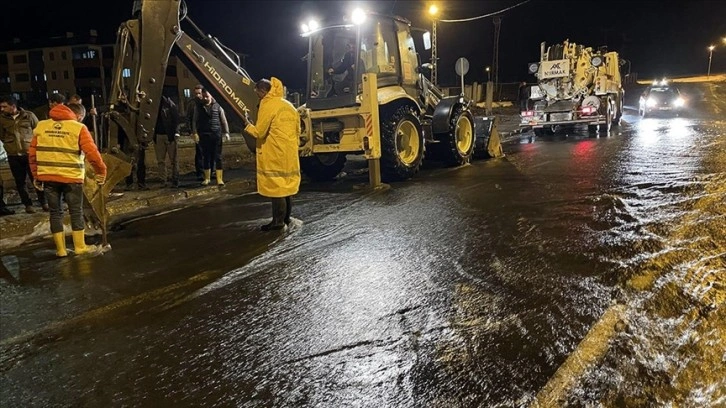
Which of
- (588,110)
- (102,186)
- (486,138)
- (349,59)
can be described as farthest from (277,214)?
(588,110)

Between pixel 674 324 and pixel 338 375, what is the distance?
Answer: 7.15 ft

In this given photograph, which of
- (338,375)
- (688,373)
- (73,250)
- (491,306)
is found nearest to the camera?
(688,373)

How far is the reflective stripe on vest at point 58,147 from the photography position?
18.3 feet

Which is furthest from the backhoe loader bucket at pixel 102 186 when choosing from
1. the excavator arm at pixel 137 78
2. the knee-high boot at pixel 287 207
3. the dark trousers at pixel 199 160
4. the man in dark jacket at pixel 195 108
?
the dark trousers at pixel 199 160

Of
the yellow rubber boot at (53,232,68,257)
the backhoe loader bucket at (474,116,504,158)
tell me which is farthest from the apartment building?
the yellow rubber boot at (53,232,68,257)

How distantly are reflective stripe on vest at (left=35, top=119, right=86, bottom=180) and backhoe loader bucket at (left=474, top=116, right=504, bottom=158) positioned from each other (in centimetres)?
927

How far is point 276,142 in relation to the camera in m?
6.27

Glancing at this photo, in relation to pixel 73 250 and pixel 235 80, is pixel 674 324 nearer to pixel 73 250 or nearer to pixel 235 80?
pixel 73 250

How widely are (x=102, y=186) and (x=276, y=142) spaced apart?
2215 mm

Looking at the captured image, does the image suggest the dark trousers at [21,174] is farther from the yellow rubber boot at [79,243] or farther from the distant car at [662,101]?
the distant car at [662,101]

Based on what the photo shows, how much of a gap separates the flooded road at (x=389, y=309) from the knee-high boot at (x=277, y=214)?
0.32 meters

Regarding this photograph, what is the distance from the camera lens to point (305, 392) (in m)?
2.80

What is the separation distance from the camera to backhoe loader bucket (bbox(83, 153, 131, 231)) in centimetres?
630

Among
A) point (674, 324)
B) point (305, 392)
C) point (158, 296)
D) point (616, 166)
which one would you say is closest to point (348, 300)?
point (305, 392)
